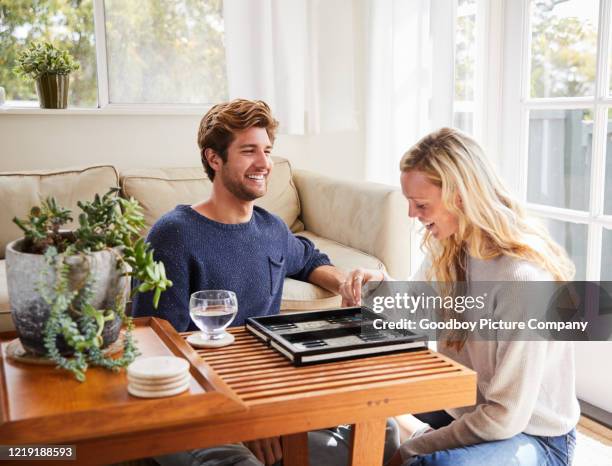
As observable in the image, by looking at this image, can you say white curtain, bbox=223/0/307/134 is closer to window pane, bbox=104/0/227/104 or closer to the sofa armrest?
window pane, bbox=104/0/227/104

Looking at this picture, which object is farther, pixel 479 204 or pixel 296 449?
pixel 479 204

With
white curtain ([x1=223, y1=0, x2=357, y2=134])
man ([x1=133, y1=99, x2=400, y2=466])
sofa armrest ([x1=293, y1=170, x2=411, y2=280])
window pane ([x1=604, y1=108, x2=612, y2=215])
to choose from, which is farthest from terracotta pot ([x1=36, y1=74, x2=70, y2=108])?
window pane ([x1=604, y1=108, x2=612, y2=215])

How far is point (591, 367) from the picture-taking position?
8.85 feet

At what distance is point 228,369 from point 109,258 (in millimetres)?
285

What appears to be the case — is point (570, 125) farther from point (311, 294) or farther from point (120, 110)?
point (120, 110)

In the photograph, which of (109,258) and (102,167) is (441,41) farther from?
(109,258)

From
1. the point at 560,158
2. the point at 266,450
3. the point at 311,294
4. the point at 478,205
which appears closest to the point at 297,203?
the point at 311,294

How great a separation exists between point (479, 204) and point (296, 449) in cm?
67

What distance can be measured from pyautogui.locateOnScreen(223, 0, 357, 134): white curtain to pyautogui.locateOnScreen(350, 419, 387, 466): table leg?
2.52 metres

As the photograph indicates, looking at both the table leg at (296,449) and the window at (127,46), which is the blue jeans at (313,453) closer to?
the table leg at (296,449)

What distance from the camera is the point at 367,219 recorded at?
281cm

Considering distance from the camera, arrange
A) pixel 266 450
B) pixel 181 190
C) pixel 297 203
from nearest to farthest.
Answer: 1. pixel 266 450
2. pixel 181 190
3. pixel 297 203

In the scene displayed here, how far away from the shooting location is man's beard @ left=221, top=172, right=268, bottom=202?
6.16 ft

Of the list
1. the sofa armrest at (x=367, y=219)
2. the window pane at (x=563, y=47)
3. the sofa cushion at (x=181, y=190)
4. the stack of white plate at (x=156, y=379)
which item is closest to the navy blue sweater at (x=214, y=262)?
the stack of white plate at (x=156, y=379)
